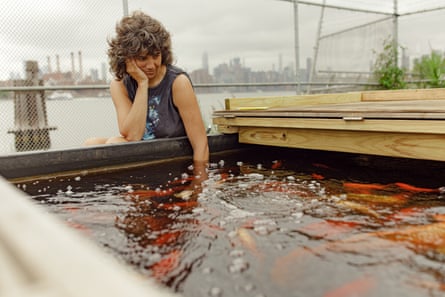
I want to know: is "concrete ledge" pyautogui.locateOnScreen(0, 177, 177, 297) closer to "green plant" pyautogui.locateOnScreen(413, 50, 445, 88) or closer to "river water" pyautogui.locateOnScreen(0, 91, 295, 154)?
"river water" pyautogui.locateOnScreen(0, 91, 295, 154)

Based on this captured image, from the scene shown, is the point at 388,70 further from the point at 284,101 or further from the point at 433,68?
the point at 284,101

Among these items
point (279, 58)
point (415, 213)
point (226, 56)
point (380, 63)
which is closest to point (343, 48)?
point (380, 63)

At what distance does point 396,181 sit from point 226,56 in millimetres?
3720

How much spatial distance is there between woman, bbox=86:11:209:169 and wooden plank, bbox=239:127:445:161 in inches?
19.7

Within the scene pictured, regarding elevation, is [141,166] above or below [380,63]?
below

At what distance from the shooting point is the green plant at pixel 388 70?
7711mm

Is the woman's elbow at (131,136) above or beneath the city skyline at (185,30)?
beneath

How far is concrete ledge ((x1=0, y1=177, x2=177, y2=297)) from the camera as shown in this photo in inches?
15.0

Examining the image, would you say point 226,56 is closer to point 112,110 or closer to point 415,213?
point 112,110

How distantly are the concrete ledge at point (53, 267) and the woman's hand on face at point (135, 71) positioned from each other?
8.00ft

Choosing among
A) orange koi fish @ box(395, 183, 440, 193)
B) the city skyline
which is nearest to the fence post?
the city skyline

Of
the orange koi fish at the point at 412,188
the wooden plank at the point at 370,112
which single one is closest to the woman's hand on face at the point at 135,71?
the wooden plank at the point at 370,112

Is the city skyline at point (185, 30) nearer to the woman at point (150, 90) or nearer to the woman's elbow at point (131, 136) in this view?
the woman at point (150, 90)

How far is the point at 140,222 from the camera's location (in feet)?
5.19
